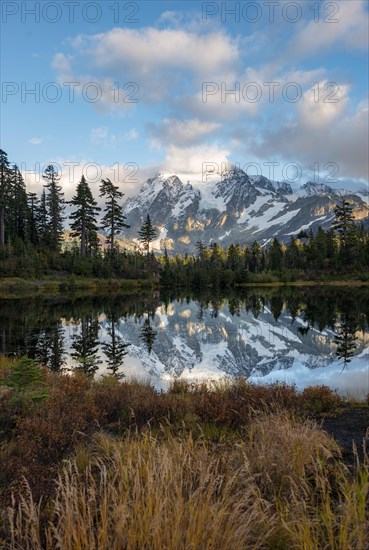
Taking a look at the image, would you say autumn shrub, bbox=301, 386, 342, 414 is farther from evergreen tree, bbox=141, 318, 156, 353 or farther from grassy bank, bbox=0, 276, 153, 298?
grassy bank, bbox=0, 276, 153, 298

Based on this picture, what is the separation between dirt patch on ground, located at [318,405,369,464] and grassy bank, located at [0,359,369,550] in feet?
0.89

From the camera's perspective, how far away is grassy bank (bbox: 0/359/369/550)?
2.76 metres

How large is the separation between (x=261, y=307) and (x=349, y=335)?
19.4m

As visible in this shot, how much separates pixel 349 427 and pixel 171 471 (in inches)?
208

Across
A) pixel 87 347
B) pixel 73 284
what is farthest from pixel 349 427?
pixel 73 284

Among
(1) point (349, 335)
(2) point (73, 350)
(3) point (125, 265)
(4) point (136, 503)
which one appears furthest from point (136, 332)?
(3) point (125, 265)

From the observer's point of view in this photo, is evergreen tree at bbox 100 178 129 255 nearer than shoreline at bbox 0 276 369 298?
No

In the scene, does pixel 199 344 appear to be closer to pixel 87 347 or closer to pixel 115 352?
pixel 115 352

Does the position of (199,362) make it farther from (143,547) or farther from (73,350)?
(143,547)

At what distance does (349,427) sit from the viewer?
7.37 meters

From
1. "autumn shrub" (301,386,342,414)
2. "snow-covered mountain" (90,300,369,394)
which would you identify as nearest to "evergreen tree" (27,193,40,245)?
"snow-covered mountain" (90,300,369,394)

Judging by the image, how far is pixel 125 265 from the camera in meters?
76.2

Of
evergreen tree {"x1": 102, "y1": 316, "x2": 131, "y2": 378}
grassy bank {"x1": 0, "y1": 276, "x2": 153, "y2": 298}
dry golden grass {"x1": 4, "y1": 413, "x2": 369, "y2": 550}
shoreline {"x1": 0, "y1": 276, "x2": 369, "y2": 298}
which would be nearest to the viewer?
dry golden grass {"x1": 4, "y1": 413, "x2": 369, "y2": 550}

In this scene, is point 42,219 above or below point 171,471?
above
